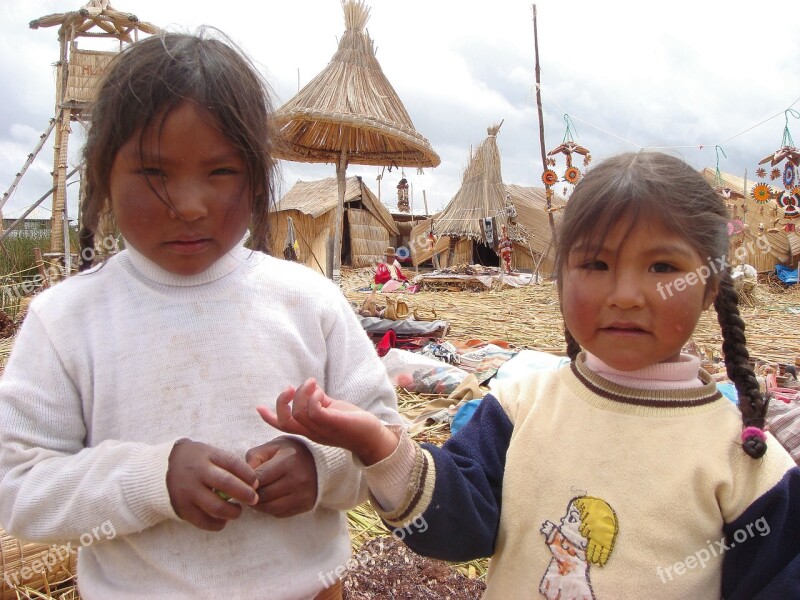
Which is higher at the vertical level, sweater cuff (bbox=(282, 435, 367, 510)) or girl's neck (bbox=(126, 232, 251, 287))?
girl's neck (bbox=(126, 232, 251, 287))

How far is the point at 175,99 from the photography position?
0.98m

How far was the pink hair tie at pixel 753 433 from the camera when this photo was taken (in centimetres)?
97

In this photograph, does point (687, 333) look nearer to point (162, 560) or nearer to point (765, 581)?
point (765, 581)

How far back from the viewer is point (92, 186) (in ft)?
3.60

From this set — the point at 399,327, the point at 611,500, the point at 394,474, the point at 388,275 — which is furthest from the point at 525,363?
the point at 388,275

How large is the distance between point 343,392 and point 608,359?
1.62 feet

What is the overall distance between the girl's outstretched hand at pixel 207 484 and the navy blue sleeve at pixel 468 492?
0.30 meters

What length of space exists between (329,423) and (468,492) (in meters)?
0.31

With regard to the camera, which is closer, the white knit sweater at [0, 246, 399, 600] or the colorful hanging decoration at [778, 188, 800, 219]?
the white knit sweater at [0, 246, 399, 600]

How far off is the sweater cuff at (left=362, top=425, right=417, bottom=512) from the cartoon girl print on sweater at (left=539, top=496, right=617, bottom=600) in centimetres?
29

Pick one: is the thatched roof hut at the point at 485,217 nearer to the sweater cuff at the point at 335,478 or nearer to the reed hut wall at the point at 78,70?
the reed hut wall at the point at 78,70

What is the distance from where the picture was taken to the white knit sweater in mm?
937

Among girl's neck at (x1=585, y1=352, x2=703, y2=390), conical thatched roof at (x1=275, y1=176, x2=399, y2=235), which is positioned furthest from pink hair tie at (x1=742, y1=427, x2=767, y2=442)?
conical thatched roof at (x1=275, y1=176, x2=399, y2=235)

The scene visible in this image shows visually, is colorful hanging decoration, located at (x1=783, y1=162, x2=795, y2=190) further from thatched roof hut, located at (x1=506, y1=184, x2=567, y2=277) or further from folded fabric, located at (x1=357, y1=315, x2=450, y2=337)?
Answer: thatched roof hut, located at (x1=506, y1=184, x2=567, y2=277)
